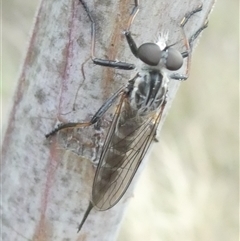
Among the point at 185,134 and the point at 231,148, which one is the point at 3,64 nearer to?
the point at 185,134

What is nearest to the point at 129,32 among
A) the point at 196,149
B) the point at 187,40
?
the point at 187,40

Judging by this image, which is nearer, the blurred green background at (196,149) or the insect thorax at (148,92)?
the insect thorax at (148,92)

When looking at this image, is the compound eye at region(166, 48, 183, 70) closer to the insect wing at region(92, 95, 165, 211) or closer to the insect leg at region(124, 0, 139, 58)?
the insect wing at region(92, 95, 165, 211)

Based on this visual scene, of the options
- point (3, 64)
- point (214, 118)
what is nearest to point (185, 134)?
point (214, 118)

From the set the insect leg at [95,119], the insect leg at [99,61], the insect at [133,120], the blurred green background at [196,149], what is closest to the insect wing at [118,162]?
the insect at [133,120]

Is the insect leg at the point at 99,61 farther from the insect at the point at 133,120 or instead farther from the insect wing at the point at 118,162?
the insect wing at the point at 118,162

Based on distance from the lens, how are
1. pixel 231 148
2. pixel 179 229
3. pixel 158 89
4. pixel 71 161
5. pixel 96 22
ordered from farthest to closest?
pixel 231 148, pixel 179 229, pixel 158 89, pixel 71 161, pixel 96 22

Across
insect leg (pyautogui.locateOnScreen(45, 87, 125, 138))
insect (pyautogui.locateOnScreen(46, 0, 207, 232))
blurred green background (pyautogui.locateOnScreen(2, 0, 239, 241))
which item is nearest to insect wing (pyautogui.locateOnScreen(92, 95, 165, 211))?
insect (pyautogui.locateOnScreen(46, 0, 207, 232))
